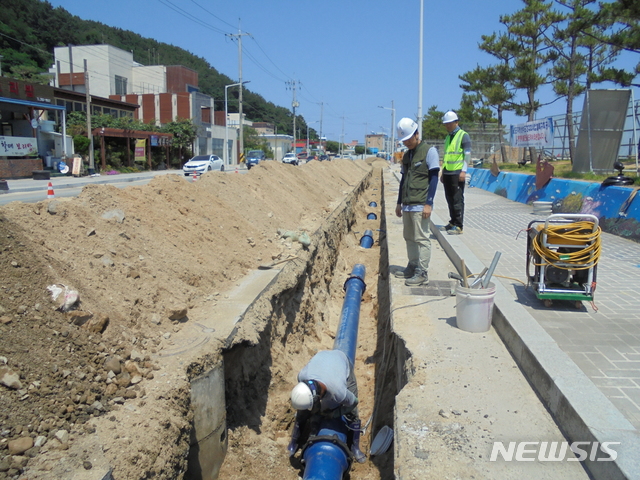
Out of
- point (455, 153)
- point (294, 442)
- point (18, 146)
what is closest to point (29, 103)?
point (18, 146)

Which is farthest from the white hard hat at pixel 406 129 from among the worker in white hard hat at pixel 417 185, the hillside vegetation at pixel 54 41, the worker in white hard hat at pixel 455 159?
the hillside vegetation at pixel 54 41

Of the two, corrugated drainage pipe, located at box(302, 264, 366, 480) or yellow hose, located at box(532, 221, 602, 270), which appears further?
yellow hose, located at box(532, 221, 602, 270)

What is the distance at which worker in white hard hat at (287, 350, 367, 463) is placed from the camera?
136 inches

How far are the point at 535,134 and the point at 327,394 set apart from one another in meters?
16.0

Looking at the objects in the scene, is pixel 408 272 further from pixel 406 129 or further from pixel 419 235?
pixel 406 129

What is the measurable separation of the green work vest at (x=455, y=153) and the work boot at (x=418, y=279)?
258 cm

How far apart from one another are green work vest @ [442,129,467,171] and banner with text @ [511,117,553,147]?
9.73 metres

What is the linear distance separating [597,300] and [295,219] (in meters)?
6.68

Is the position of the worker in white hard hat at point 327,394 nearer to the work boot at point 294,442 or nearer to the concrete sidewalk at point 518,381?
the work boot at point 294,442

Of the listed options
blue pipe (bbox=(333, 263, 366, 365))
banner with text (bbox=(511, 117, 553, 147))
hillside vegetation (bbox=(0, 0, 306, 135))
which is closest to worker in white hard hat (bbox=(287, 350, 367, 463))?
blue pipe (bbox=(333, 263, 366, 365))

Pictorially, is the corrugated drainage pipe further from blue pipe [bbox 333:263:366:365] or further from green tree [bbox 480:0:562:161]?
green tree [bbox 480:0:562:161]

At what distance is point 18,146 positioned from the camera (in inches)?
989

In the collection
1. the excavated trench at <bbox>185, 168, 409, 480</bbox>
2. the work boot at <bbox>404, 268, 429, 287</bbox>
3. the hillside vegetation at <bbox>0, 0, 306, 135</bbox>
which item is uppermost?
the hillside vegetation at <bbox>0, 0, 306, 135</bbox>

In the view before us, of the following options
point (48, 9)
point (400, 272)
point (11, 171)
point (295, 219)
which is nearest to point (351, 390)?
point (400, 272)
